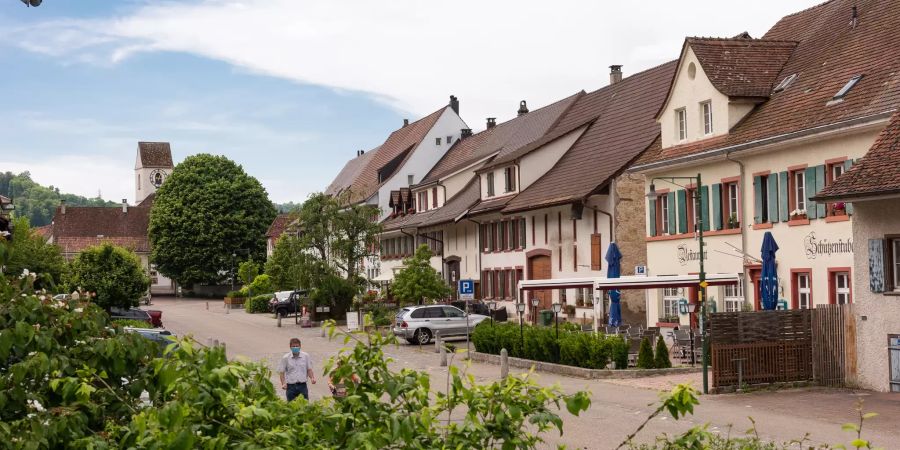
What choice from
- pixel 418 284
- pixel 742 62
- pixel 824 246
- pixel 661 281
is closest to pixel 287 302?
pixel 418 284

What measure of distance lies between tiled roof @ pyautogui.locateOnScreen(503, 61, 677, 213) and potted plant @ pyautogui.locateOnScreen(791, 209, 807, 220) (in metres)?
11.7

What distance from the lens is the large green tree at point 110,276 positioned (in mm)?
51250

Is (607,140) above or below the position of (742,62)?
below

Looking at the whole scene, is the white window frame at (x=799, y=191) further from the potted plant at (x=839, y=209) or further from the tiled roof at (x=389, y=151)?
the tiled roof at (x=389, y=151)

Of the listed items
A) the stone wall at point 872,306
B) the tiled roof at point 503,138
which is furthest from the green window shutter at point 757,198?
the tiled roof at point 503,138

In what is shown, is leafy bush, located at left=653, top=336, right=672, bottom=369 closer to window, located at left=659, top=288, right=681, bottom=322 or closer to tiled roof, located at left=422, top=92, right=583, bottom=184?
window, located at left=659, top=288, right=681, bottom=322

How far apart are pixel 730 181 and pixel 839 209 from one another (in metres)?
5.28

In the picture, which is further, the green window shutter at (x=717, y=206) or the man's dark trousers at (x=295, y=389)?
the green window shutter at (x=717, y=206)

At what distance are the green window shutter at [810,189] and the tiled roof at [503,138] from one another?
2805cm

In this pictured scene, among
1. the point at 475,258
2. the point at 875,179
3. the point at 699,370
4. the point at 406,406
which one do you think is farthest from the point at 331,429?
→ the point at 475,258

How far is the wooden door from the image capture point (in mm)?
50784

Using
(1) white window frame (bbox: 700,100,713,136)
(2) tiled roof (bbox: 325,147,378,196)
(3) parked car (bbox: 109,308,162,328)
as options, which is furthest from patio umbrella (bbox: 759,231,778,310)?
(2) tiled roof (bbox: 325,147,378,196)

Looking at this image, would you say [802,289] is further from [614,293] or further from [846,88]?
[614,293]

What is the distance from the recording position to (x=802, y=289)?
32.4 m
